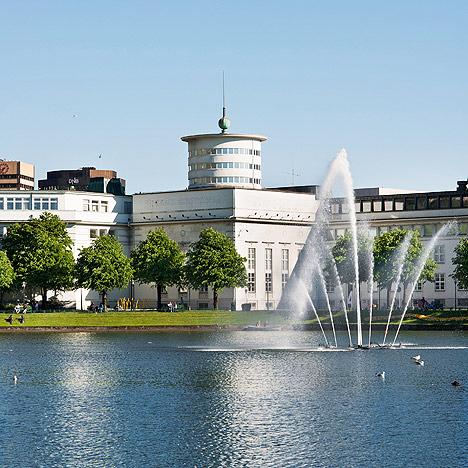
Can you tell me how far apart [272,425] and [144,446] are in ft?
26.3

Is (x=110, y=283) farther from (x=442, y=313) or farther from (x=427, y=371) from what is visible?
(x=427, y=371)

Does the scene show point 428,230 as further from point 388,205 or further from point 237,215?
point 237,215

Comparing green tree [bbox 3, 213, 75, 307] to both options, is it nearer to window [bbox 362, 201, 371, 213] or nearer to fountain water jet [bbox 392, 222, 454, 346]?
fountain water jet [bbox 392, 222, 454, 346]

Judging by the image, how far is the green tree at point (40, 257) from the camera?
167 metres

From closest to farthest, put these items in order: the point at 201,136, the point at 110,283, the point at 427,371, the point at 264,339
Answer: the point at 427,371 < the point at 264,339 < the point at 110,283 < the point at 201,136

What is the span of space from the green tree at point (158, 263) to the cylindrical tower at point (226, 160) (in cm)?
2225

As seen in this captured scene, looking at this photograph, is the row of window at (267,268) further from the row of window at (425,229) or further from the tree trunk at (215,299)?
the tree trunk at (215,299)

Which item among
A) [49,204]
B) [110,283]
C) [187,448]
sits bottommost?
[187,448]

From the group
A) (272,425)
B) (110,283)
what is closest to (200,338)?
(110,283)

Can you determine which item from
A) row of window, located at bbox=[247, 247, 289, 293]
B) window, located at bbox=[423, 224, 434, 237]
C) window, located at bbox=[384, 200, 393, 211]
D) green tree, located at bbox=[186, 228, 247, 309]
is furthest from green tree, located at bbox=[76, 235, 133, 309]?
window, located at bbox=[423, 224, 434, 237]

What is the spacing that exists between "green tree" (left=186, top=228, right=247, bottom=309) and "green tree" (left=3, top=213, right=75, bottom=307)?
15032 mm

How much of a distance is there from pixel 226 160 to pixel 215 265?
30020mm

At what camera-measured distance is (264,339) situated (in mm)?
131125

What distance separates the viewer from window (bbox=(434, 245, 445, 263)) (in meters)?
182
